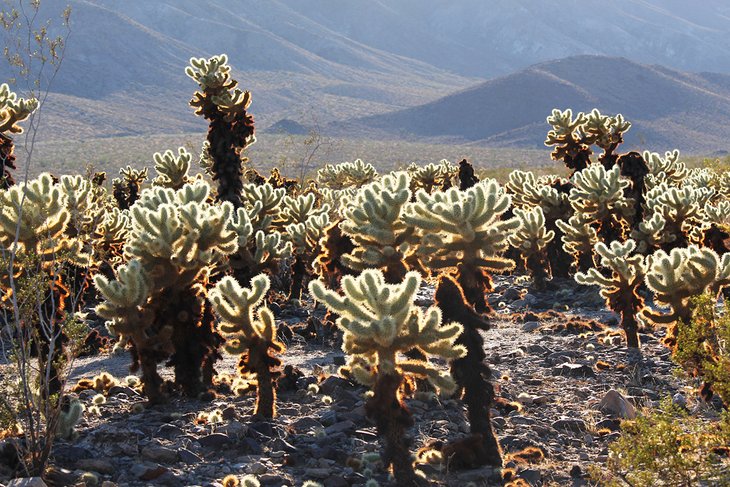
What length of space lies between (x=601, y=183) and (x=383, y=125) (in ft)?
274

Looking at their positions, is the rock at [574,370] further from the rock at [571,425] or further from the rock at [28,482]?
the rock at [28,482]

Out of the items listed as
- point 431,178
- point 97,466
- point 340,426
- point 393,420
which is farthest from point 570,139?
point 97,466

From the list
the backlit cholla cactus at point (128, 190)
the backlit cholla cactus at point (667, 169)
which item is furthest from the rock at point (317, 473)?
the backlit cholla cactus at point (128, 190)

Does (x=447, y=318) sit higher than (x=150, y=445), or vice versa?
(x=447, y=318)

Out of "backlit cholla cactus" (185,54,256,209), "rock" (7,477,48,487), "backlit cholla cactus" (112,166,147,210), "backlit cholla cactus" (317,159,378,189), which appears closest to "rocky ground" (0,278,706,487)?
"rock" (7,477,48,487)

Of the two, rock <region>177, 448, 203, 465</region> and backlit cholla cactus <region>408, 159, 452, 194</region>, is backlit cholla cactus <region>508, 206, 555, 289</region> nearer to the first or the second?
backlit cholla cactus <region>408, 159, 452, 194</region>

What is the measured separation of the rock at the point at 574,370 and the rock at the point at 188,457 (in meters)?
5.03

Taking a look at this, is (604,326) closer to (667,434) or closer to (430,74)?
(667,434)

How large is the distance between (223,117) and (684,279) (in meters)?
8.86

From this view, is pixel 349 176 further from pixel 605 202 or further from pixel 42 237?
pixel 42 237

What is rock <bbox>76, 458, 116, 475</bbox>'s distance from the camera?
7.38 metres

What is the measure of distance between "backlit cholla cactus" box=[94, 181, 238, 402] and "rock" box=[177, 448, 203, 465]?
163 cm

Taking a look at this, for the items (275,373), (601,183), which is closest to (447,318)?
(275,373)

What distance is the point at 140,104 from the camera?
348 feet
